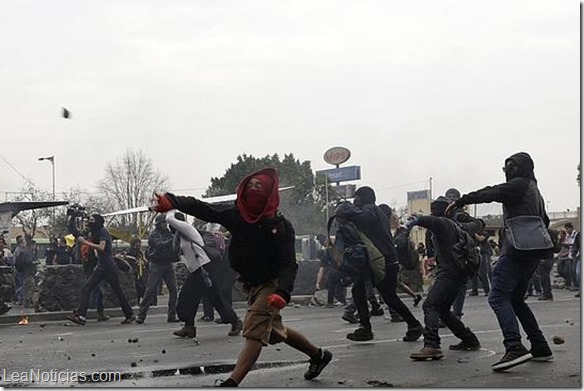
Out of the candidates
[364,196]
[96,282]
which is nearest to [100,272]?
[96,282]

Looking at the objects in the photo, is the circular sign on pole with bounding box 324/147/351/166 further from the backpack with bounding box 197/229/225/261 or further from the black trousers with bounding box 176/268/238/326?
the black trousers with bounding box 176/268/238/326

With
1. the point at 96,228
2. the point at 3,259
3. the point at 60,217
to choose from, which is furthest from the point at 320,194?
the point at 96,228

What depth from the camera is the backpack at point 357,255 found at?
1075cm

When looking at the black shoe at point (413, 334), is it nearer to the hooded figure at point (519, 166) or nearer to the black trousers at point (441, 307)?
the black trousers at point (441, 307)

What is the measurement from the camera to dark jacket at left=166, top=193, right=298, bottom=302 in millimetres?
7234

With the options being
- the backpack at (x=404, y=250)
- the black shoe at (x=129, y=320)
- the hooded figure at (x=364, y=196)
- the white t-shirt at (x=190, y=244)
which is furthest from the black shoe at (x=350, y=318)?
the black shoe at (x=129, y=320)

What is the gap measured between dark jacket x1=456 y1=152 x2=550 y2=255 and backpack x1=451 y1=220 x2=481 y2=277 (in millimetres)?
813

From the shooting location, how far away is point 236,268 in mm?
7402

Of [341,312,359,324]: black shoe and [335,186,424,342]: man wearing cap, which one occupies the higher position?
[335,186,424,342]: man wearing cap

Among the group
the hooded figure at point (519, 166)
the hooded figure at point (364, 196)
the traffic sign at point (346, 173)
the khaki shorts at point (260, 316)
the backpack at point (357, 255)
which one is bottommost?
the khaki shorts at point (260, 316)

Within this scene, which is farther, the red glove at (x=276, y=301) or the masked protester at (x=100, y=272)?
the masked protester at (x=100, y=272)

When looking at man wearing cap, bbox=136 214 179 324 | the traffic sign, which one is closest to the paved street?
man wearing cap, bbox=136 214 179 324

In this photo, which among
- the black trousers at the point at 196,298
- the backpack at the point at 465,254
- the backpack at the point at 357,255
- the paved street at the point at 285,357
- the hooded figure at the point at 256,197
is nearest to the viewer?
the hooded figure at the point at 256,197

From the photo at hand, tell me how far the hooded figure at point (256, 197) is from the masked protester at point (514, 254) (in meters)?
1.70
